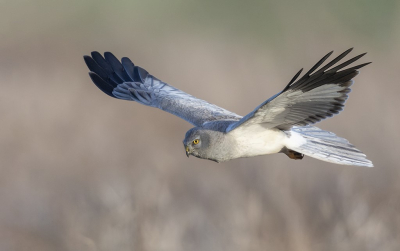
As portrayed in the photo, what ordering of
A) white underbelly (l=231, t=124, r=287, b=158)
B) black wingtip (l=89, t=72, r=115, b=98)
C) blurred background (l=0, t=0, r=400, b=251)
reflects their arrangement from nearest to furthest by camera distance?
white underbelly (l=231, t=124, r=287, b=158)
black wingtip (l=89, t=72, r=115, b=98)
blurred background (l=0, t=0, r=400, b=251)

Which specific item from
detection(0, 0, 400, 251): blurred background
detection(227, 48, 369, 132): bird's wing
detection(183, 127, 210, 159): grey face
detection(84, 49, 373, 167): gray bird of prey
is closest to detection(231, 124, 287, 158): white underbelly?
detection(84, 49, 373, 167): gray bird of prey

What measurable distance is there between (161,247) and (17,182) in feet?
10.5

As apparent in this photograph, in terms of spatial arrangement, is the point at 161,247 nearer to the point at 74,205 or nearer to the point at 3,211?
the point at 74,205

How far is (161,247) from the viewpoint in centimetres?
1038

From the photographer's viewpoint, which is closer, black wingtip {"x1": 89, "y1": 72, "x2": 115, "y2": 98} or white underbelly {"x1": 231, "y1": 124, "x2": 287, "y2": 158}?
white underbelly {"x1": 231, "y1": 124, "x2": 287, "y2": 158}

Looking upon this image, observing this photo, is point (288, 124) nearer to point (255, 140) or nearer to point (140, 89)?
point (255, 140)

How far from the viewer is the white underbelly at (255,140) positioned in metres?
7.63

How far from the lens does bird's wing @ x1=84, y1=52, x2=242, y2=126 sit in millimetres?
9180

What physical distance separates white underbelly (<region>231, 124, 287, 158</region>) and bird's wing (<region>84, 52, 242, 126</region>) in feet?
4.01

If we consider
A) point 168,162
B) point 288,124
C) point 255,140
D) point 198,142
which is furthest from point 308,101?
point 168,162

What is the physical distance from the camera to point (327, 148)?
8195mm

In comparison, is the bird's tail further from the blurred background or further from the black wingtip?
the black wingtip

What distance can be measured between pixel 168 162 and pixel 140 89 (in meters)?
2.84

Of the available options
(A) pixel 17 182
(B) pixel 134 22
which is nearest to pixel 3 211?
(A) pixel 17 182
